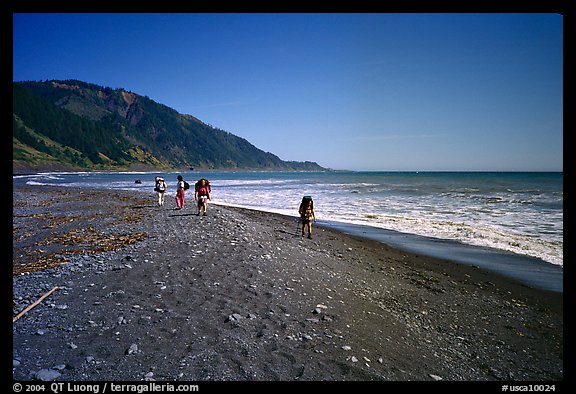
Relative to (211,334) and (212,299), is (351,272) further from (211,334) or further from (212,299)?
(211,334)

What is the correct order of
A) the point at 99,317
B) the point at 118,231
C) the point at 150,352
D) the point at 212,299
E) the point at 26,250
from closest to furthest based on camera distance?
the point at 150,352 → the point at 99,317 → the point at 212,299 → the point at 26,250 → the point at 118,231

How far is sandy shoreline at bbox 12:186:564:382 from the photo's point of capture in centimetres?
403

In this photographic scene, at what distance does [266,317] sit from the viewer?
542cm

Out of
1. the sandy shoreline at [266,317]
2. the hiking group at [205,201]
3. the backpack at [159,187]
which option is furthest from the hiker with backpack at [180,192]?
the sandy shoreline at [266,317]

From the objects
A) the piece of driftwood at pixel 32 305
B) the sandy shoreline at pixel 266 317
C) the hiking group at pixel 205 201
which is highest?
the hiking group at pixel 205 201

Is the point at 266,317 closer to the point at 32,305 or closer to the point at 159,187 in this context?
the point at 32,305

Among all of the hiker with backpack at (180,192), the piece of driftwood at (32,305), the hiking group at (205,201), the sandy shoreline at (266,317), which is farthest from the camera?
the hiker with backpack at (180,192)

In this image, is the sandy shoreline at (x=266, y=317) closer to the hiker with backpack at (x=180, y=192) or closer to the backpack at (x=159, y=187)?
the hiker with backpack at (x=180, y=192)

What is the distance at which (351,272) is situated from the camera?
29.2ft

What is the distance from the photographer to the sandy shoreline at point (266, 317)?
403 cm

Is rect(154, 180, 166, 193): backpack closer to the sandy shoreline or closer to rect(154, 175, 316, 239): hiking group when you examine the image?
rect(154, 175, 316, 239): hiking group
